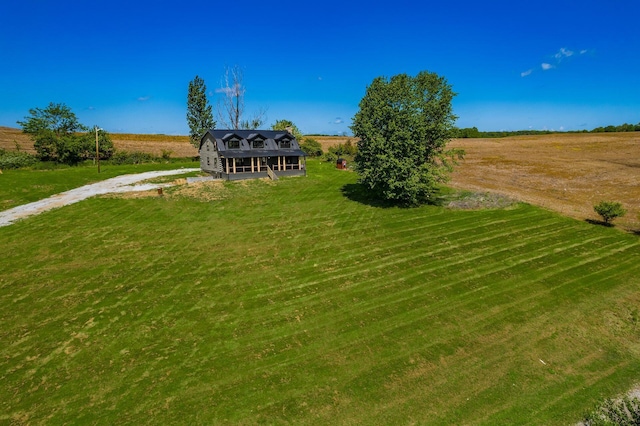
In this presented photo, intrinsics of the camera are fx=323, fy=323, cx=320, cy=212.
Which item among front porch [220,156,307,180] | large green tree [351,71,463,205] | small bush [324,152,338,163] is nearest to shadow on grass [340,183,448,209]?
large green tree [351,71,463,205]

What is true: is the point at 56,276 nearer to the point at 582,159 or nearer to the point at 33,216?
the point at 33,216

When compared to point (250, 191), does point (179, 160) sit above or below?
above

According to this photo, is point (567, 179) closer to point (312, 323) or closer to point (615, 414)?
point (615, 414)

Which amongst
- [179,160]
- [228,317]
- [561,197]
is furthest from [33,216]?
[561,197]

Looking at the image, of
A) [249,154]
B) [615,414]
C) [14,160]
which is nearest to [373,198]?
[249,154]

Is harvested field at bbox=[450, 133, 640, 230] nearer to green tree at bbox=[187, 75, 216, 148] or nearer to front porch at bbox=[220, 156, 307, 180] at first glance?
front porch at bbox=[220, 156, 307, 180]
